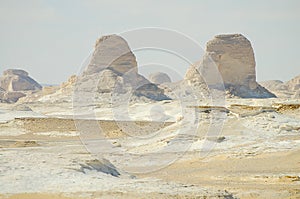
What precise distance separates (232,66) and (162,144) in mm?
38675

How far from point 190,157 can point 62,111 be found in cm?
Answer: 3210

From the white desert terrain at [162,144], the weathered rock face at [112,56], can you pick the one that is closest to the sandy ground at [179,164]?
the white desert terrain at [162,144]

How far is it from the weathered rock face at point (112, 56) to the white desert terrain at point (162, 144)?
141 cm

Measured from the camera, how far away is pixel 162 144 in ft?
74.9

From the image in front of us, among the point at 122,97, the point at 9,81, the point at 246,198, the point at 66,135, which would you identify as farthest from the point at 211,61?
the point at 9,81

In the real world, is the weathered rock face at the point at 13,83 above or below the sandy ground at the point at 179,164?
above

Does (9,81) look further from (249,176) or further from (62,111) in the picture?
(249,176)

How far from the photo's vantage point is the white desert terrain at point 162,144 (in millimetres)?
11014

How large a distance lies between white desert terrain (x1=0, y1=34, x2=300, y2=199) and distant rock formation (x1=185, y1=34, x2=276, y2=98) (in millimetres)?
126

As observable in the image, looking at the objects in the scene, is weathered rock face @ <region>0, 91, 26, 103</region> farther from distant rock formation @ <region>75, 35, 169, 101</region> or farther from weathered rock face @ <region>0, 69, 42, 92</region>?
distant rock formation @ <region>75, 35, 169, 101</region>

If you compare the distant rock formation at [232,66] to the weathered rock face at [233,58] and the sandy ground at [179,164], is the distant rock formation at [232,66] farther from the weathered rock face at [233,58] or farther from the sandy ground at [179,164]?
the sandy ground at [179,164]

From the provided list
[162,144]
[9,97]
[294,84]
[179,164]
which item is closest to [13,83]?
[9,97]

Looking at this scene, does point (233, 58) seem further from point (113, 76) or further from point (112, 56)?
point (112, 56)

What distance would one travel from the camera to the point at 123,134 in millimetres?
30484
